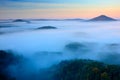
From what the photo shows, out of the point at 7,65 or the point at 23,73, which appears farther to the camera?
the point at 23,73

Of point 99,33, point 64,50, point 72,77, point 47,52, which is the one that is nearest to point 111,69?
point 72,77

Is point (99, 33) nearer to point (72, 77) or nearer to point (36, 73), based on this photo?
point (36, 73)

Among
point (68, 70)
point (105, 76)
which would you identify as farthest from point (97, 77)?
point (68, 70)

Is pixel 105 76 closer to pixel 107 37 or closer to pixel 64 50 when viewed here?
pixel 64 50

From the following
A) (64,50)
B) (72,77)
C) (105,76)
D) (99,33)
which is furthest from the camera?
(99,33)

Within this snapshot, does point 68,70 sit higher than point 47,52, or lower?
higher

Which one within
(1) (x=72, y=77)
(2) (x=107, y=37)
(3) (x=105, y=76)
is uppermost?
(3) (x=105, y=76)

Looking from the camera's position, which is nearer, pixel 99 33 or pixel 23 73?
pixel 23 73

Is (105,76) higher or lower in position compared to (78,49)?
higher

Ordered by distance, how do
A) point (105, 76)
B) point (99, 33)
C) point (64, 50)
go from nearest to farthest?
point (105, 76) < point (64, 50) < point (99, 33)
